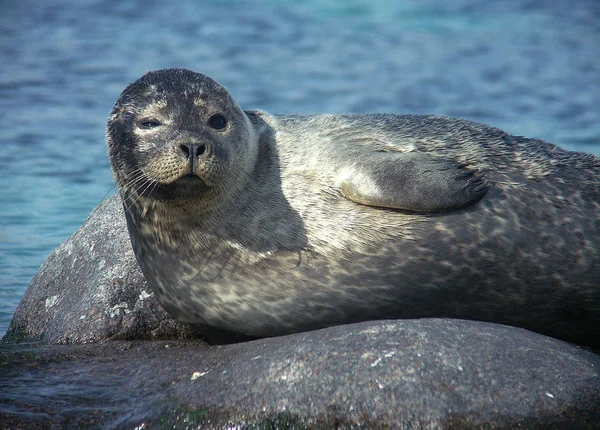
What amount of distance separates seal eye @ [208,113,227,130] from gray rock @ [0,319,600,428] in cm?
128

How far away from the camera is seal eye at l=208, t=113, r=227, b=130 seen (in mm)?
6000

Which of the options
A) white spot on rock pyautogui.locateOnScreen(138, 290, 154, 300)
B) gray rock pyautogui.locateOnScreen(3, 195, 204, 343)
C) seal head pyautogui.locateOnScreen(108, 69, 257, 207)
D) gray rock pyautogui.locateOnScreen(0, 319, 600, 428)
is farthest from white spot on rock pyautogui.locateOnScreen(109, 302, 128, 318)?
gray rock pyautogui.locateOnScreen(0, 319, 600, 428)

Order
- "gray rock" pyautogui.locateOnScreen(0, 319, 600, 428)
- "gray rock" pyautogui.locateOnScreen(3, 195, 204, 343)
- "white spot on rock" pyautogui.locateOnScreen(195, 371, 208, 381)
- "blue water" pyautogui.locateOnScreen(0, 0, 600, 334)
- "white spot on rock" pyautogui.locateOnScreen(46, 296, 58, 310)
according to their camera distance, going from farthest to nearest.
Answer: "blue water" pyautogui.locateOnScreen(0, 0, 600, 334) → "white spot on rock" pyautogui.locateOnScreen(46, 296, 58, 310) → "gray rock" pyautogui.locateOnScreen(3, 195, 204, 343) → "white spot on rock" pyautogui.locateOnScreen(195, 371, 208, 381) → "gray rock" pyautogui.locateOnScreen(0, 319, 600, 428)

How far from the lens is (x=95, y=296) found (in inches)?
269

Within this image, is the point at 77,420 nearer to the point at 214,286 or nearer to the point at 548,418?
the point at 214,286

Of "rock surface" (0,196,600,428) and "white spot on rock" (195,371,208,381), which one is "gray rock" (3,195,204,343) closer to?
"rock surface" (0,196,600,428)

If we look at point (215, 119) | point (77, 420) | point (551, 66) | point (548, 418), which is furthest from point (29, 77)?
point (548, 418)

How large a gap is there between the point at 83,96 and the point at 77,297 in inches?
300

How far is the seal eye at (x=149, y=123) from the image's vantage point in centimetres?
589

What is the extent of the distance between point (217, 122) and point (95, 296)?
1.61m

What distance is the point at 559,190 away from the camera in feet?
20.5

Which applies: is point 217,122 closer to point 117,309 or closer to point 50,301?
point 117,309

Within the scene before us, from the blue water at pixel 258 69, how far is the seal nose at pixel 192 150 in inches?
123

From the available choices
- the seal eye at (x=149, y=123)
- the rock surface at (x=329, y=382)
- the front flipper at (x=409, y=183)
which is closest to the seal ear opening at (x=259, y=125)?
the front flipper at (x=409, y=183)
